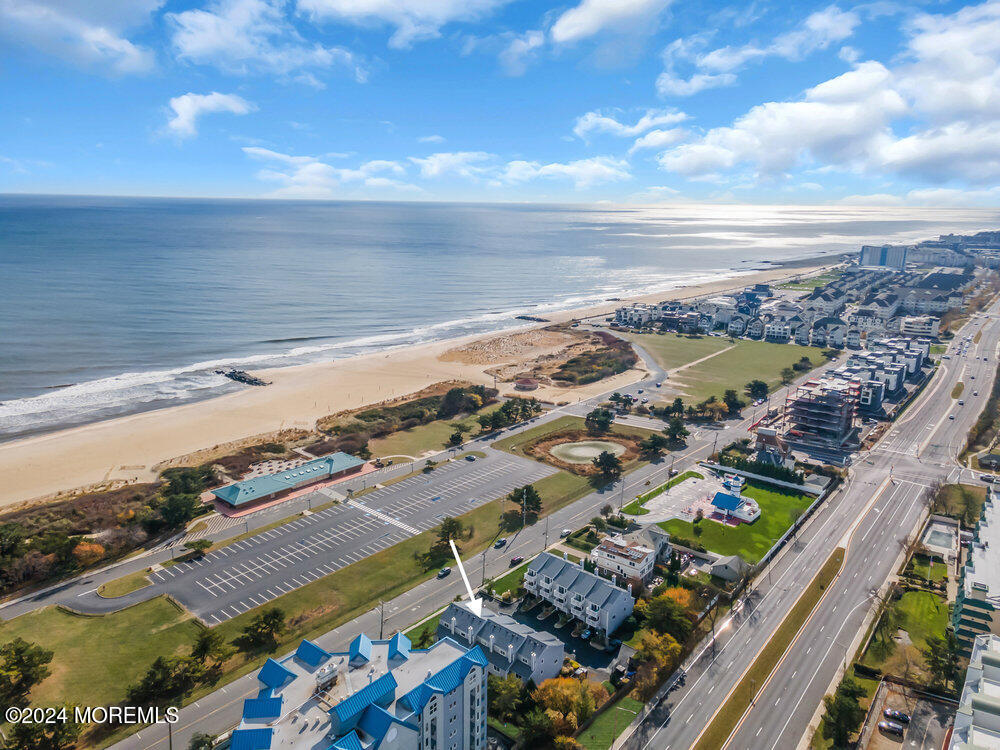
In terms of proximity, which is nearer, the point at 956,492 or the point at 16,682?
the point at 16,682

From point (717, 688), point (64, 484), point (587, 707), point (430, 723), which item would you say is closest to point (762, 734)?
point (717, 688)

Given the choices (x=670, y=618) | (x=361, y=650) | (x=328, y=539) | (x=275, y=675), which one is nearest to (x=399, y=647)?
(x=361, y=650)

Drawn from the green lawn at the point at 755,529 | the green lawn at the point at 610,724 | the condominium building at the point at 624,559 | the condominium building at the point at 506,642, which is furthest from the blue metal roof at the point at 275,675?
the green lawn at the point at 755,529

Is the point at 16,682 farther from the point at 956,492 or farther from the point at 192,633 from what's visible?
the point at 956,492

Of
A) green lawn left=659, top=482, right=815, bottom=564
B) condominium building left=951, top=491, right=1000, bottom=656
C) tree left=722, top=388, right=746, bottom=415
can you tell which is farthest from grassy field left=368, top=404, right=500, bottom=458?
condominium building left=951, top=491, right=1000, bottom=656

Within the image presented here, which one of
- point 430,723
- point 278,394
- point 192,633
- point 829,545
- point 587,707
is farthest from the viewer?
point 278,394

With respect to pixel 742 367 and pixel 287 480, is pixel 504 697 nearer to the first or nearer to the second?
pixel 287 480
